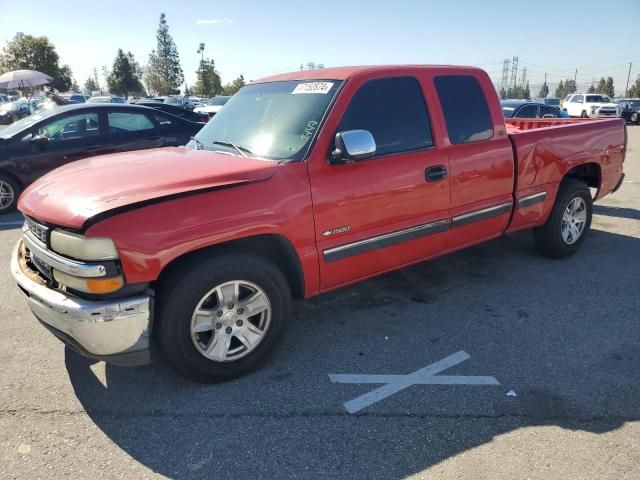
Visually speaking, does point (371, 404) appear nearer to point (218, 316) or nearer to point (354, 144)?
point (218, 316)

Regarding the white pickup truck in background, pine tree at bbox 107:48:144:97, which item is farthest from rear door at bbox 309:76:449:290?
pine tree at bbox 107:48:144:97

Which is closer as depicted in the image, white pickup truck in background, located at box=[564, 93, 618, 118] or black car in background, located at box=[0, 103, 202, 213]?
black car in background, located at box=[0, 103, 202, 213]

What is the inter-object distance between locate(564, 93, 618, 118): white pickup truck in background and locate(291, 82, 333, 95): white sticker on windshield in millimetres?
31159

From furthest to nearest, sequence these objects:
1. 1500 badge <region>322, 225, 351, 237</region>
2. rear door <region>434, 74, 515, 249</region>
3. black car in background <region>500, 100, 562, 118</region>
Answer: black car in background <region>500, 100, 562, 118</region> < rear door <region>434, 74, 515, 249</region> < 1500 badge <region>322, 225, 351, 237</region>

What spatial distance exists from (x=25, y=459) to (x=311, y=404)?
153 cm

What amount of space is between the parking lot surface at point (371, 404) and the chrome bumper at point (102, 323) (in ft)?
1.39

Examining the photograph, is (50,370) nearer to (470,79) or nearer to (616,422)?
(616,422)

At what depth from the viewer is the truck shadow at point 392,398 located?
8.16 feet

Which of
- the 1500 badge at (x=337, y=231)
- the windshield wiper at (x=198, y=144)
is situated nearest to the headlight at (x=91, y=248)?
the 1500 badge at (x=337, y=231)

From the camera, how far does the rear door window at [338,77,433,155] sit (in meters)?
3.47

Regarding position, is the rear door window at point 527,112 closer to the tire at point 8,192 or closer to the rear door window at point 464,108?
the rear door window at point 464,108

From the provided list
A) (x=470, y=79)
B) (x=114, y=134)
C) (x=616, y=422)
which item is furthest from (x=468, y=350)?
(x=114, y=134)

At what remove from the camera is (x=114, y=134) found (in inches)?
310

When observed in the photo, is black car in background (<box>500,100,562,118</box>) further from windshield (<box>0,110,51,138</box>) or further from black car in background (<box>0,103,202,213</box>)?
windshield (<box>0,110,51,138</box>)
